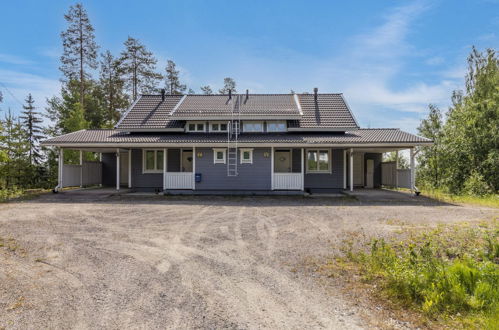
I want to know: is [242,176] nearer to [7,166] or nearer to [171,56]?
[7,166]

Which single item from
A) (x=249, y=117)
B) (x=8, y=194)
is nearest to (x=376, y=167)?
(x=249, y=117)

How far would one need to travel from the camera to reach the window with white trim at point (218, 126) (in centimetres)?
1617

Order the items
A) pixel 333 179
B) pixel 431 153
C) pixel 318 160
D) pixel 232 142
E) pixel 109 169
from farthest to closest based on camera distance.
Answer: pixel 431 153
pixel 109 169
pixel 318 160
pixel 333 179
pixel 232 142

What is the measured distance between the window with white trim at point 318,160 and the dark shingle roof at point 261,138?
88 cm

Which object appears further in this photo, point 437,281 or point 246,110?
point 246,110

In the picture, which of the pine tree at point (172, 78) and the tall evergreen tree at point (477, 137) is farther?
the pine tree at point (172, 78)

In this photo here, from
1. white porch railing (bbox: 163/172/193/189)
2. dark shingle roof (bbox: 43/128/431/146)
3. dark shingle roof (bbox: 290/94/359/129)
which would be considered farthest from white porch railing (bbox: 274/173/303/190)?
white porch railing (bbox: 163/172/193/189)

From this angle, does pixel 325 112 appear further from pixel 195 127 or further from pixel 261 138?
pixel 195 127

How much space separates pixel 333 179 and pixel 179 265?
11867mm

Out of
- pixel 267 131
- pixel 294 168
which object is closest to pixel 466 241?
pixel 294 168

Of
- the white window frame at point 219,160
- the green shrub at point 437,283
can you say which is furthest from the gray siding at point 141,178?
the green shrub at point 437,283

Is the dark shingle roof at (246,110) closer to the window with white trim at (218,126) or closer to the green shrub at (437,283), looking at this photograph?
the window with white trim at (218,126)

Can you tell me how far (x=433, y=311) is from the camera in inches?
132

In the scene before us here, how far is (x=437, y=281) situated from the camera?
12.5ft
